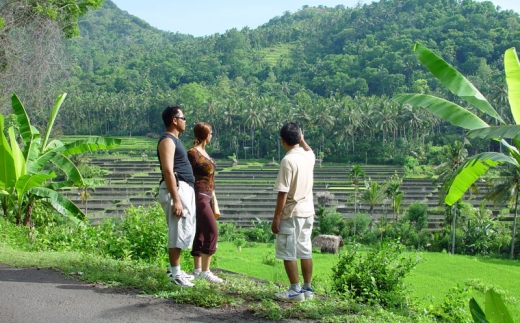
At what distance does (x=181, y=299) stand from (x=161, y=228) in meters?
2.52

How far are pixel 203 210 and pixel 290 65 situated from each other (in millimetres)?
106144

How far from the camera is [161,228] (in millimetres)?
6594

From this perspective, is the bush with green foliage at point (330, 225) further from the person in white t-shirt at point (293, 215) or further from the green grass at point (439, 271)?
the person in white t-shirt at point (293, 215)

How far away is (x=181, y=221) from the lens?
14.8 ft

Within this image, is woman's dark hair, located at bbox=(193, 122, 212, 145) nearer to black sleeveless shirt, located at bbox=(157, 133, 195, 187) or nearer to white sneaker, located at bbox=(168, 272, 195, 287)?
black sleeveless shirt, located at bbox=(157, 133, 195, 187)

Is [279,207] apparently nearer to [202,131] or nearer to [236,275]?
[202,131]

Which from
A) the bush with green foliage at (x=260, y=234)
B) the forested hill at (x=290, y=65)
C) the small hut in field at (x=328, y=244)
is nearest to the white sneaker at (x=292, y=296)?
the small hut in field at (x=328, y=244)

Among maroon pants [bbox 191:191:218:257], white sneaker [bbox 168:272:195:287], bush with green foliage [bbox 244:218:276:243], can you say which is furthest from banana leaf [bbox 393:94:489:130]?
bush with green foliage [bbox 244:218:276:243]

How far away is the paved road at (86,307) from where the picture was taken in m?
3.81

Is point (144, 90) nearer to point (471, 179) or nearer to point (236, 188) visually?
point (236, 188)

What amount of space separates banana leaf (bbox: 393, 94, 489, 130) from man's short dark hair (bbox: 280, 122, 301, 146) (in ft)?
3.26

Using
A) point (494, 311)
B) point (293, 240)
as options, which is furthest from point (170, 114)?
point (494, 311)

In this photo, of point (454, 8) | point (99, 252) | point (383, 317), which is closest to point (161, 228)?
point (99, 252)

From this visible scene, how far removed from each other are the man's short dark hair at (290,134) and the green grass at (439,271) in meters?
6.84
